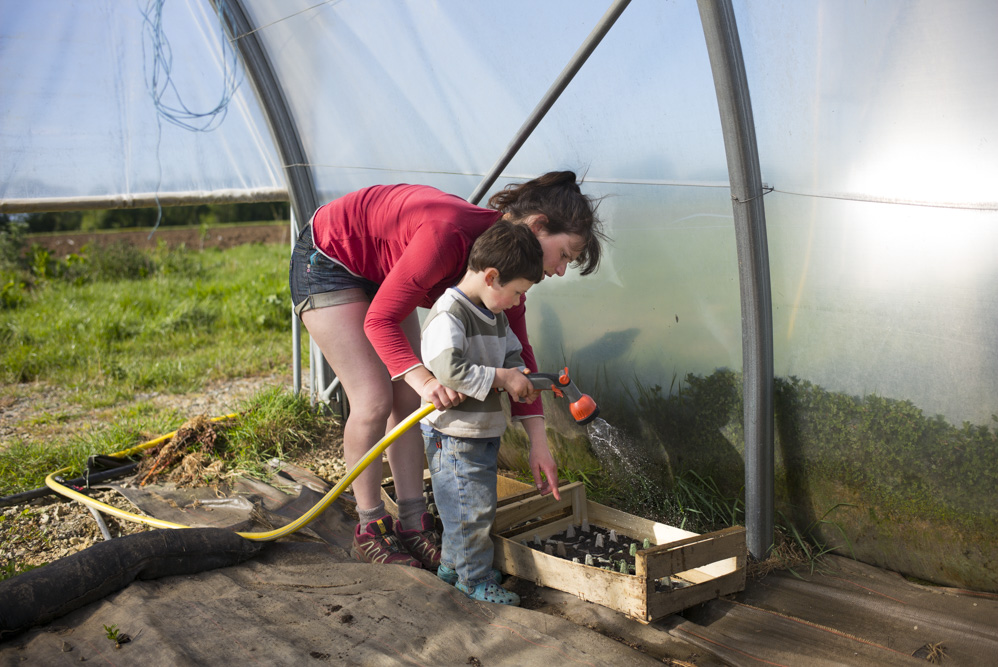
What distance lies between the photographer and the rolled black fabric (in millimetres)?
2041

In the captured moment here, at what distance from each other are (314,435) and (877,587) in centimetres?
276

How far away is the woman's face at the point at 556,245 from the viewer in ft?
7.32

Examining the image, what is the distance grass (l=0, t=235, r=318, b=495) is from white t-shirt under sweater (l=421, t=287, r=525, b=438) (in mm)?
1755

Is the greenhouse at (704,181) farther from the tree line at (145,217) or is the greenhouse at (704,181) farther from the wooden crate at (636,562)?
the tree line at (145,217)

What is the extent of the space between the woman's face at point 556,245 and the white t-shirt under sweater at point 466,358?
0.25 metres

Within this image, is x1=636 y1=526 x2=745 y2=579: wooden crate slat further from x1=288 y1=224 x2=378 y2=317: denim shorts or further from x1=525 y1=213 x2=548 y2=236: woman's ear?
x1=288 y1=224 x2=378 y2=317: denim shorts

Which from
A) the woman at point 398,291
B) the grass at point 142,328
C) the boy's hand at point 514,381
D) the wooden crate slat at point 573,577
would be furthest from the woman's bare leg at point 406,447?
the grass at point 142,328

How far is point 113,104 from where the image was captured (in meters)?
3.45

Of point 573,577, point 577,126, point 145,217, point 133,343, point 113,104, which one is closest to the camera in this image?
point 573,577

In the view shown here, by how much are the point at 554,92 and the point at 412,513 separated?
1.57 metres

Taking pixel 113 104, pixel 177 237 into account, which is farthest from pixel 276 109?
pixel 177 237

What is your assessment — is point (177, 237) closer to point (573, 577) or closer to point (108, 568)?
point (108, 568)

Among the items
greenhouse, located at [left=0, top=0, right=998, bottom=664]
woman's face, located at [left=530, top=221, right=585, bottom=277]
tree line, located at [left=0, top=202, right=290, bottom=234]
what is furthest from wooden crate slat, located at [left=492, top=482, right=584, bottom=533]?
tree line, located at [left=0, top=202, right=290, bottom=234]

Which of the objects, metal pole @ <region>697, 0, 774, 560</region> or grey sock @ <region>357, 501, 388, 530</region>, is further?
grey sock @ <region>357, 501, 388, 530</region>
